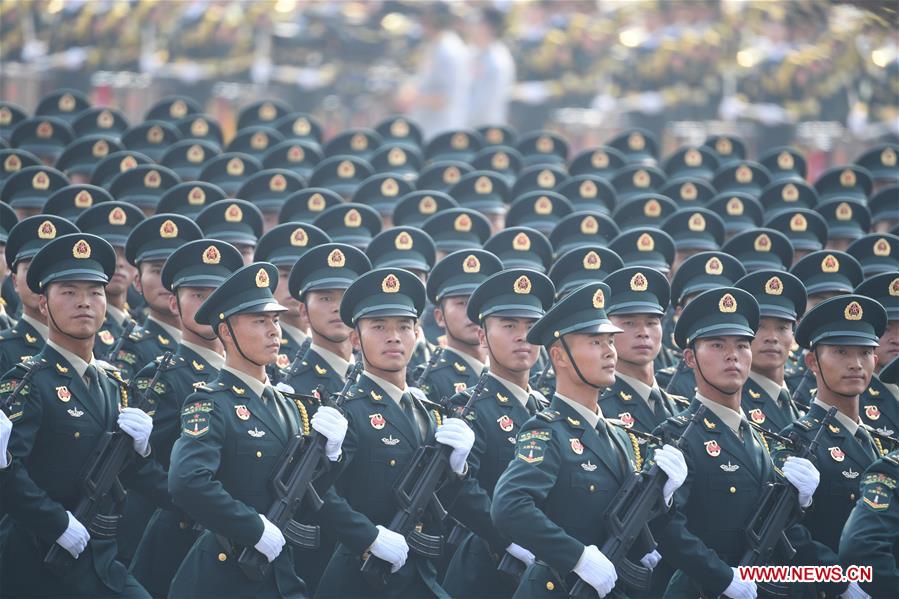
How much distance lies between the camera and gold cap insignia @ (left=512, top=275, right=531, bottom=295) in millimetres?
8406

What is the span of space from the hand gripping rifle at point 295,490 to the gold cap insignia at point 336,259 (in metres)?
1.83

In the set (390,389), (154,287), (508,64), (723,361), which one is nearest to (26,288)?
(154,287)

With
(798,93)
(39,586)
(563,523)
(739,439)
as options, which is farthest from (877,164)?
(39,586)

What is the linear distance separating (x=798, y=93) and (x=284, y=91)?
7.60m

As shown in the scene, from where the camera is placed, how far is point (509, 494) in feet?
23.3

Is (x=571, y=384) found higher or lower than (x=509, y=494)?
higher

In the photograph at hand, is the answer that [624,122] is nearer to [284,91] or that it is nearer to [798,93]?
[798,93]

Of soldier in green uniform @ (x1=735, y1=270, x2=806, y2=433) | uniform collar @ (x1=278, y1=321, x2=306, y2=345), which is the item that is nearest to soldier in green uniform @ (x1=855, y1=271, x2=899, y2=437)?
soldier in green uniform @ (x1=735, y1=270, x2=806, y2=433)

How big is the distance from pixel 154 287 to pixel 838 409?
4125mm

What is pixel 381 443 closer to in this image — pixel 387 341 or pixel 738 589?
pixel 387 341

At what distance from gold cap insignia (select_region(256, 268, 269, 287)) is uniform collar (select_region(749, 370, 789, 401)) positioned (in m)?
3.19

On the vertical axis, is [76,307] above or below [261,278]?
below

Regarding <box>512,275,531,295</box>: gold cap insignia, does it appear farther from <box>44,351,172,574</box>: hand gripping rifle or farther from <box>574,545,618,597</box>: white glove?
<box>44,351,172,574</box>: hand gripping rifle

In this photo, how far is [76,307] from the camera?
7.87 m
